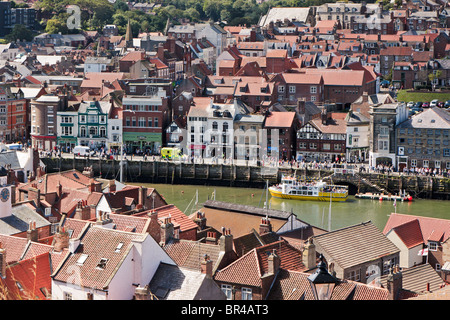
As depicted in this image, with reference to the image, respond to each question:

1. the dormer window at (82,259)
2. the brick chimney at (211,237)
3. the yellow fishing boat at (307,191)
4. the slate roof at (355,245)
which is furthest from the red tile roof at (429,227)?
the yellow fishing boat at (307,191)

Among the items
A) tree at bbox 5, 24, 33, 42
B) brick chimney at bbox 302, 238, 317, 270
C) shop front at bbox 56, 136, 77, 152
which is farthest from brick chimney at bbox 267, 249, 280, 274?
tree at bbox 5, 24, 33, 42

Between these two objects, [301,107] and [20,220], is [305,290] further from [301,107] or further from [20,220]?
[301,107]

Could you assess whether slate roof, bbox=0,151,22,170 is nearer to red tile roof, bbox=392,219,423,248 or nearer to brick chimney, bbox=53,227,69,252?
red tile roof, bbox=392,219,423,248

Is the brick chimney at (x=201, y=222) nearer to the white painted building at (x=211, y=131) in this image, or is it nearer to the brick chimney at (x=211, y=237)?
the brick chimney at (x=211, y=237)

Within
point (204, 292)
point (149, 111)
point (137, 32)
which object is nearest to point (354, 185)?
point (149, 111)

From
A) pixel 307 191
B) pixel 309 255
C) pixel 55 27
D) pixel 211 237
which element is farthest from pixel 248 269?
pixel 55 27
